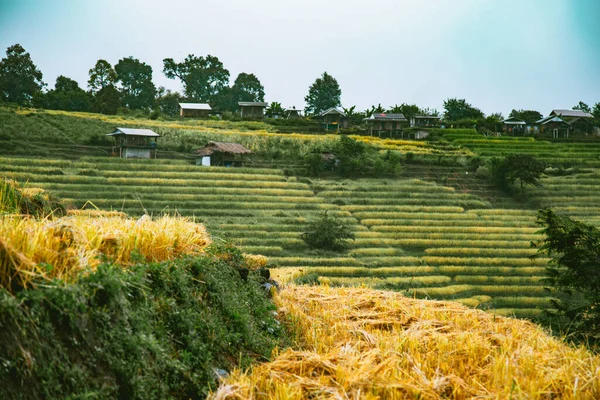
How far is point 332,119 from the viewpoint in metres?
75.8

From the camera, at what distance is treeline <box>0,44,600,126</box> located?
74.4m

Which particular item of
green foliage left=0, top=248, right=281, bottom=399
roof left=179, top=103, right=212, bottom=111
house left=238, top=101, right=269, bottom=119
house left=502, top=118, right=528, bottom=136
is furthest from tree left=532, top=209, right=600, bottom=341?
roof left=179, top=103, right=212, bottom=111

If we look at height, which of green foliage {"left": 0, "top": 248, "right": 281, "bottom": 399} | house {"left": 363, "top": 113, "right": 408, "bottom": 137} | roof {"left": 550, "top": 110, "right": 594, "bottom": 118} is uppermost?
roof {"left": 550, "top": 110, "right": 594, "bottom": 118}

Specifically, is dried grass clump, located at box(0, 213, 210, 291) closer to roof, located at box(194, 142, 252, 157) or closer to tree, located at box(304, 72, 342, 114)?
roof, located at box(194, 142, 252, 157)

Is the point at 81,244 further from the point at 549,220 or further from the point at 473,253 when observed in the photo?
the point at 473,253

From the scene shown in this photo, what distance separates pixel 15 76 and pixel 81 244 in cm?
8144

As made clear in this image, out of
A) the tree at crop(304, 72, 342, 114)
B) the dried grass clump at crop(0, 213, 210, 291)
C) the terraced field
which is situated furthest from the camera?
the tree at crop(304, 72, 342, 114)

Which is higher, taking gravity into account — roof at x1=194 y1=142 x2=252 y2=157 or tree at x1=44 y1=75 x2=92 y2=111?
tree at x1=44 y1=75 x2=92 y2=111

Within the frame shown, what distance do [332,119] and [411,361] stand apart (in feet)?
235

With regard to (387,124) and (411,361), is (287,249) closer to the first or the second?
(411,361)

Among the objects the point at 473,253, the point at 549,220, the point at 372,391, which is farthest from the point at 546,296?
the point at 372,391

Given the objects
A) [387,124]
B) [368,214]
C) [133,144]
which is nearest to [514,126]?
[387,124]

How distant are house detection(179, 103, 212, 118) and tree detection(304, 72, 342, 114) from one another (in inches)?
855

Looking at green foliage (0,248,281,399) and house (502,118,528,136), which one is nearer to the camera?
green foliage (0,248,281,399)
